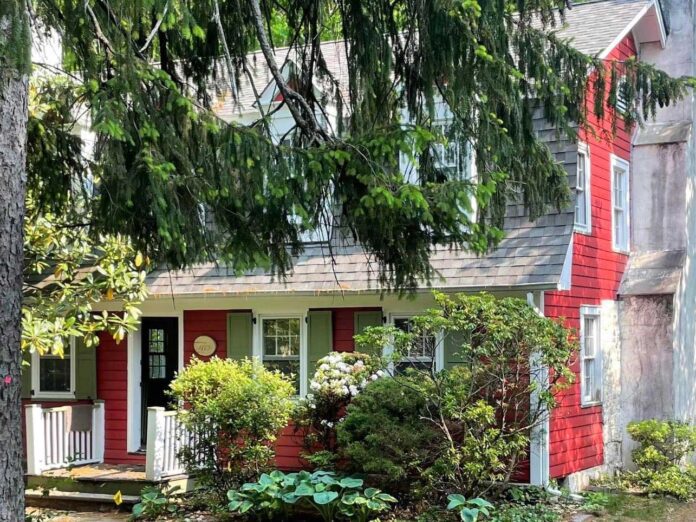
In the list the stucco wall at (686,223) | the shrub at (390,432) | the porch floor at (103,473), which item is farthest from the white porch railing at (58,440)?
the stucco wall at (686,223)

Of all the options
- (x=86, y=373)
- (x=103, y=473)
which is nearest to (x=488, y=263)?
(x=103, y=473)

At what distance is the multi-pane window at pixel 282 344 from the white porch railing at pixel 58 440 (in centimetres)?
283

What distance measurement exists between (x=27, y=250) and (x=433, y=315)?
5.66 metres

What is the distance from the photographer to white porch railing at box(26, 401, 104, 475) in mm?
12562

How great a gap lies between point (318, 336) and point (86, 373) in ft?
12.7

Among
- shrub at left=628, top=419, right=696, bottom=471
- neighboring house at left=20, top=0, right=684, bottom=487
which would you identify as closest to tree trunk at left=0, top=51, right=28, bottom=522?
neighboring house at left=20, top=0, right=684, bottom=487

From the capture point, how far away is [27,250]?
12.1 m

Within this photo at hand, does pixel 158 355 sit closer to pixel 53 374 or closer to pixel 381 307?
pixel 53 374

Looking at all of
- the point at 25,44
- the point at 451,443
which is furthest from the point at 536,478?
the point at 25,44

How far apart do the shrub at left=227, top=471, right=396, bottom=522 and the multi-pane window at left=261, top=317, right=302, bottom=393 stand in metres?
2.93

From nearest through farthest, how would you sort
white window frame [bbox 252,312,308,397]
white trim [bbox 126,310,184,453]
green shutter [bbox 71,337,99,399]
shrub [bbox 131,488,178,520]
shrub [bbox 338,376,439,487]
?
shrub [bbox 338,376,439,487], shrub [bbox 131,488,178,520], white window frame [bbox 252,312,308,397], white trim [bbox 126,310,184,453], green shutter [bbox 71,337,99,399]

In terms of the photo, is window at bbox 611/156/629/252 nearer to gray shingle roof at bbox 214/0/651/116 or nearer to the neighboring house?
the neighboring house

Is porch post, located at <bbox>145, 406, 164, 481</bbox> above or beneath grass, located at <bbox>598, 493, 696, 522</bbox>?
above

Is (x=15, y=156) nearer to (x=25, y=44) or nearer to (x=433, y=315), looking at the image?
(x=25, y=44)
